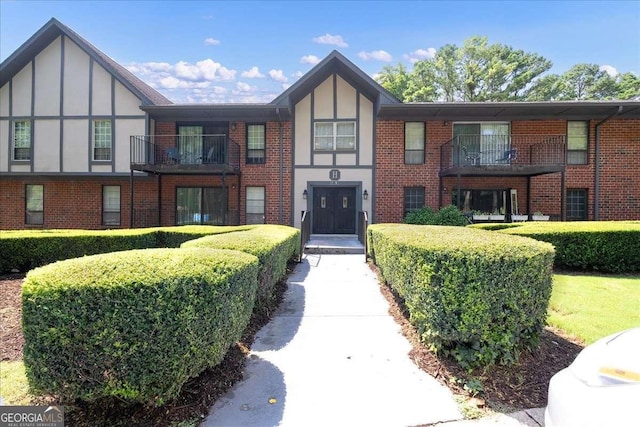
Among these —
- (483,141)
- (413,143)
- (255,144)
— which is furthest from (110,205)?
(483,141)

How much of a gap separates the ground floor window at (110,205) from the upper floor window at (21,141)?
338cm

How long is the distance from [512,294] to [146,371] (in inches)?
129

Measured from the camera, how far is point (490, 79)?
27359 millimetres

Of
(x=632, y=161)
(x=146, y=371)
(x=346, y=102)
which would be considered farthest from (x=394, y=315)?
(x=632, y=161)

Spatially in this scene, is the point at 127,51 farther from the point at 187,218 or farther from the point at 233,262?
the point at 233,262

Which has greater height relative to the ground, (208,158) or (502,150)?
(502,150)

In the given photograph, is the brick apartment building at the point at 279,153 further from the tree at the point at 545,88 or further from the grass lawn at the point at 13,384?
the tree at the point at 545,88

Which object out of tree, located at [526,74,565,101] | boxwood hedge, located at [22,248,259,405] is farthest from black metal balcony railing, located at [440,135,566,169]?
tree, located at [526,74,565,101]

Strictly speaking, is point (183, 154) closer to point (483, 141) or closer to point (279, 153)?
point (279, 153)

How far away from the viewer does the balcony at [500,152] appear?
12.0 metres

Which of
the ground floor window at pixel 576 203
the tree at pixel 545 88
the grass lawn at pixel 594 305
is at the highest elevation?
the tree at pixel 545 88

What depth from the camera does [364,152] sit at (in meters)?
13.2

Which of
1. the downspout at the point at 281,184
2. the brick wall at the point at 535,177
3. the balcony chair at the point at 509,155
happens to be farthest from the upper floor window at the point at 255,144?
the balcony chair at the point at 509,155

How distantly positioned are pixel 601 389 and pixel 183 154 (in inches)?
553
